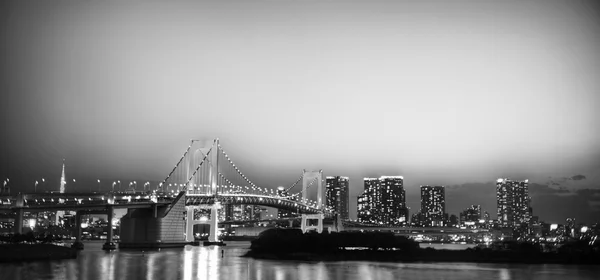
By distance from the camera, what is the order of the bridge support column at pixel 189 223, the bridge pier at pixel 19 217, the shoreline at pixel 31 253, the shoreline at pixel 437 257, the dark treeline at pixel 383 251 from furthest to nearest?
the bridge support column at pixel 189 223, the bridge pier at pixel 19 217, the dark treeline at pixel 383 251, the shoreline at pixel 437 257, the shoreline at pixel 31 253

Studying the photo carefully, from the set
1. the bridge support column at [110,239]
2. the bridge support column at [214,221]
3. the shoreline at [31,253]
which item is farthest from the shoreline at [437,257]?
the bridge support column at [214,221]

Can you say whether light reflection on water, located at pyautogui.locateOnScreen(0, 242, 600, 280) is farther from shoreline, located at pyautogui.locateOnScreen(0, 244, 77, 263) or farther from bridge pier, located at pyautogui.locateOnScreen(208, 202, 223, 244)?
bridge pier, located at pyautogui.locateOnScreen(208, 202, 223, 244)

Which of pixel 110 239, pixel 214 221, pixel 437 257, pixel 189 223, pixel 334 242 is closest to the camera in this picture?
pixel 437 257

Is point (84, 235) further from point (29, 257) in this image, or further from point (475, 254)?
point (475, 254)

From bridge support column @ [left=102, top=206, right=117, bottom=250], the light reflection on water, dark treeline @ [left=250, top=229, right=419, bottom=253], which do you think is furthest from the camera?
bridge support column @ [left=102, top=206, right=117, bottom=250]

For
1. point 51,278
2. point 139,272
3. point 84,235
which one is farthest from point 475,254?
point 84,235

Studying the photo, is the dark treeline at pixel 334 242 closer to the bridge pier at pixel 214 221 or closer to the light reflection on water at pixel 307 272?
the light reflection on water at pixel 307 272

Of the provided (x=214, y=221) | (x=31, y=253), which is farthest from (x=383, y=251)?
(x=214, y=221)

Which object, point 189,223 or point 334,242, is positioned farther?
point 189,223

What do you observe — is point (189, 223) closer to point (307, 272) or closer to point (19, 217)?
point (19, 217)

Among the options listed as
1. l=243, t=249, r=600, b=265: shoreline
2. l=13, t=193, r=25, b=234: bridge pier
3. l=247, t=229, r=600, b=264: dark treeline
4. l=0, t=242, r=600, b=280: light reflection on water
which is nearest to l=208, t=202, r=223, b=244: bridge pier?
l=13, t=193, r=25, b=234: bridge pier

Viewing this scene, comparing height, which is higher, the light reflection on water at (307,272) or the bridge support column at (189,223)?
the bridge support column at (189,223)

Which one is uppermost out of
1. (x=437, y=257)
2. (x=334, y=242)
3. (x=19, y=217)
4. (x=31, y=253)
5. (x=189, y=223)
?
(x=19, y=217)

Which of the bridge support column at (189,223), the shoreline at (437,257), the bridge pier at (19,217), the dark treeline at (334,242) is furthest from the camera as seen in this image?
the bridge support column at (189,223)
